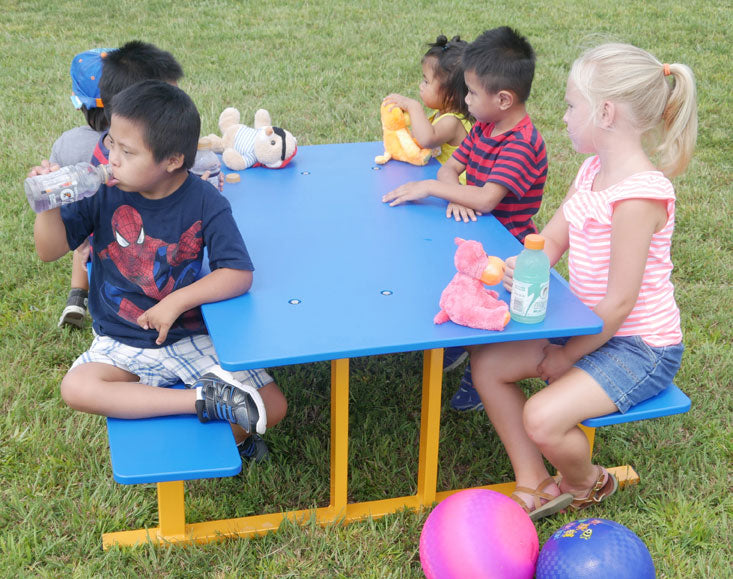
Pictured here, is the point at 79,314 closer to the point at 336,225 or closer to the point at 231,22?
the point at 336,225

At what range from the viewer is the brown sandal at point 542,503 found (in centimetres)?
252

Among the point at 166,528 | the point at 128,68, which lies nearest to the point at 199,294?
the point at 166,528

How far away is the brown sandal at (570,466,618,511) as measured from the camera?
102 inches

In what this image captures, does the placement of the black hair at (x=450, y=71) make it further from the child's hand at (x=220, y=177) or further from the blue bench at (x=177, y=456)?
the blue bench at (x=177, y=456)

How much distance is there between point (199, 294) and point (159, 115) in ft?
1.69

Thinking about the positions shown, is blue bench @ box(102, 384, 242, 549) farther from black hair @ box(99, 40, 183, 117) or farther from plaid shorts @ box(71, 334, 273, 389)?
black hair @ box(99, 40, 183, 117)

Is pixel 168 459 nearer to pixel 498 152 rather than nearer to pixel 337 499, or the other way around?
pixel 337 499

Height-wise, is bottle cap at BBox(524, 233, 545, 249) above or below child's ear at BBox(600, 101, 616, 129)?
below

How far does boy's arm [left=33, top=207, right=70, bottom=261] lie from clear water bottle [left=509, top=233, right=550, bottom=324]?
1.30 meters

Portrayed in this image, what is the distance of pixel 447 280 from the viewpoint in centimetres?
249

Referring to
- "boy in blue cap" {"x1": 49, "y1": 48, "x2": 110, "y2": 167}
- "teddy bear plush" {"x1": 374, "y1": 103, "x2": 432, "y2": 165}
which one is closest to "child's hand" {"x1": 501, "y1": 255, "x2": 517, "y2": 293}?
"teddy bear plush" {"x1": 374, "y1": 103, "x2": 432, "y2": 165}

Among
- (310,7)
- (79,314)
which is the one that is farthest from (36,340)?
(310,7)

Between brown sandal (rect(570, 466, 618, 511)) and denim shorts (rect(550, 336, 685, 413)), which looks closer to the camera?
denim shorts (rect(550, 336, 685, 413))

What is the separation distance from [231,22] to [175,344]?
644 centimetres
